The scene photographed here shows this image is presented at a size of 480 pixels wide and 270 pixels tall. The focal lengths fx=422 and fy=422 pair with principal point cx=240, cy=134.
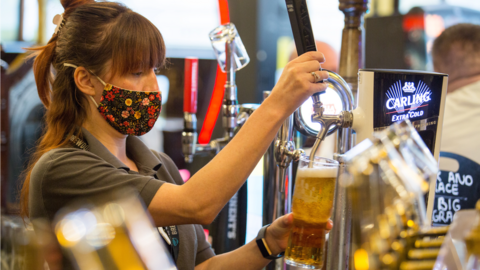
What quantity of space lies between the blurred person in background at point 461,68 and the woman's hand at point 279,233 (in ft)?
4.08

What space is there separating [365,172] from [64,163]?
0.69m

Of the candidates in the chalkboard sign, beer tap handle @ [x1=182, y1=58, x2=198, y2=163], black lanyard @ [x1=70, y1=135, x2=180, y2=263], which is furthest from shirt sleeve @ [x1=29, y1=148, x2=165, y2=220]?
the chalkboard sign

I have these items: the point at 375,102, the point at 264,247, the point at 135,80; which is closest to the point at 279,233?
the point at 264,247

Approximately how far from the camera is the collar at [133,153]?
1.07m

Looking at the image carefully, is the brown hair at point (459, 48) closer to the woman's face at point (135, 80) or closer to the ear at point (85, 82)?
the woman's face at point (135, 80)

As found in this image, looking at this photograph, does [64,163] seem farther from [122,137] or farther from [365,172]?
[365,172]

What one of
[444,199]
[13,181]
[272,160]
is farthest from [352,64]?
[13,181]

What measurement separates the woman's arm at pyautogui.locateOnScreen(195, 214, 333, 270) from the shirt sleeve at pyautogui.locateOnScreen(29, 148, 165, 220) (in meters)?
0.34

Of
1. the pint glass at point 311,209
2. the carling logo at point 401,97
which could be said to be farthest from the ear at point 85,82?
the carling logo at point 401,97

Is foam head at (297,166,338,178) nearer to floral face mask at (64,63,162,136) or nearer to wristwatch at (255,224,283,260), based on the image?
wristwatch at (255,224,283,260)

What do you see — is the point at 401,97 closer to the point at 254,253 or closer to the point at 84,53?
the point at 254,253

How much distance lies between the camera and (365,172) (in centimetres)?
55

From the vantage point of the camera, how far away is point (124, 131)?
45.8 inches

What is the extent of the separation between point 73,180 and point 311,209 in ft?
1.74
